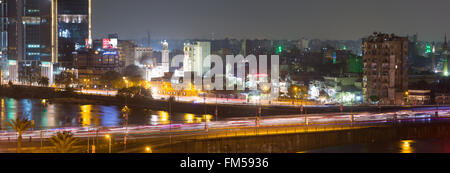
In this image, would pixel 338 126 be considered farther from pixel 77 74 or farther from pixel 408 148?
pixel 77 74

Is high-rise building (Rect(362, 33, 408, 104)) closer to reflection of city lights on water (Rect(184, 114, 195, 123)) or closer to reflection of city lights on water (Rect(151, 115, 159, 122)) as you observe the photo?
reflection of city lights on water (Rect(184, 114, 195, 123))

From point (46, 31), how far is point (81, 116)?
3576cm

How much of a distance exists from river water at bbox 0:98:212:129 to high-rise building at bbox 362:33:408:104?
30.5ft

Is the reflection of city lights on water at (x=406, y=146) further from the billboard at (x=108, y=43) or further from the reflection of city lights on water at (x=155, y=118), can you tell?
the billboard at (x=108, y=43)

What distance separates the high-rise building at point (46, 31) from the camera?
211 ft

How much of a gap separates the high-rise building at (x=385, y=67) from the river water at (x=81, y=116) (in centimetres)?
930

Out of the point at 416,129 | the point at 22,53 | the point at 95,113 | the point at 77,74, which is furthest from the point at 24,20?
the point at 416,129

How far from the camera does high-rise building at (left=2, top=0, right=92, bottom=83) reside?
211 ft

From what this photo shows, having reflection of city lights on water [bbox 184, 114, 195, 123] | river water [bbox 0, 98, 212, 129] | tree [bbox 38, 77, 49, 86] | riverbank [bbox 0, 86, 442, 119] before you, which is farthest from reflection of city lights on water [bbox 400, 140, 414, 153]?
tree [bbox 38, 77, 49, 86]

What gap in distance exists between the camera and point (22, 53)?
65.8m

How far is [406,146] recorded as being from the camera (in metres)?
21.0

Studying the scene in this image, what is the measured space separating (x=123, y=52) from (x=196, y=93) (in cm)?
4229

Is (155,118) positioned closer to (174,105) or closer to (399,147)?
(174,105)
